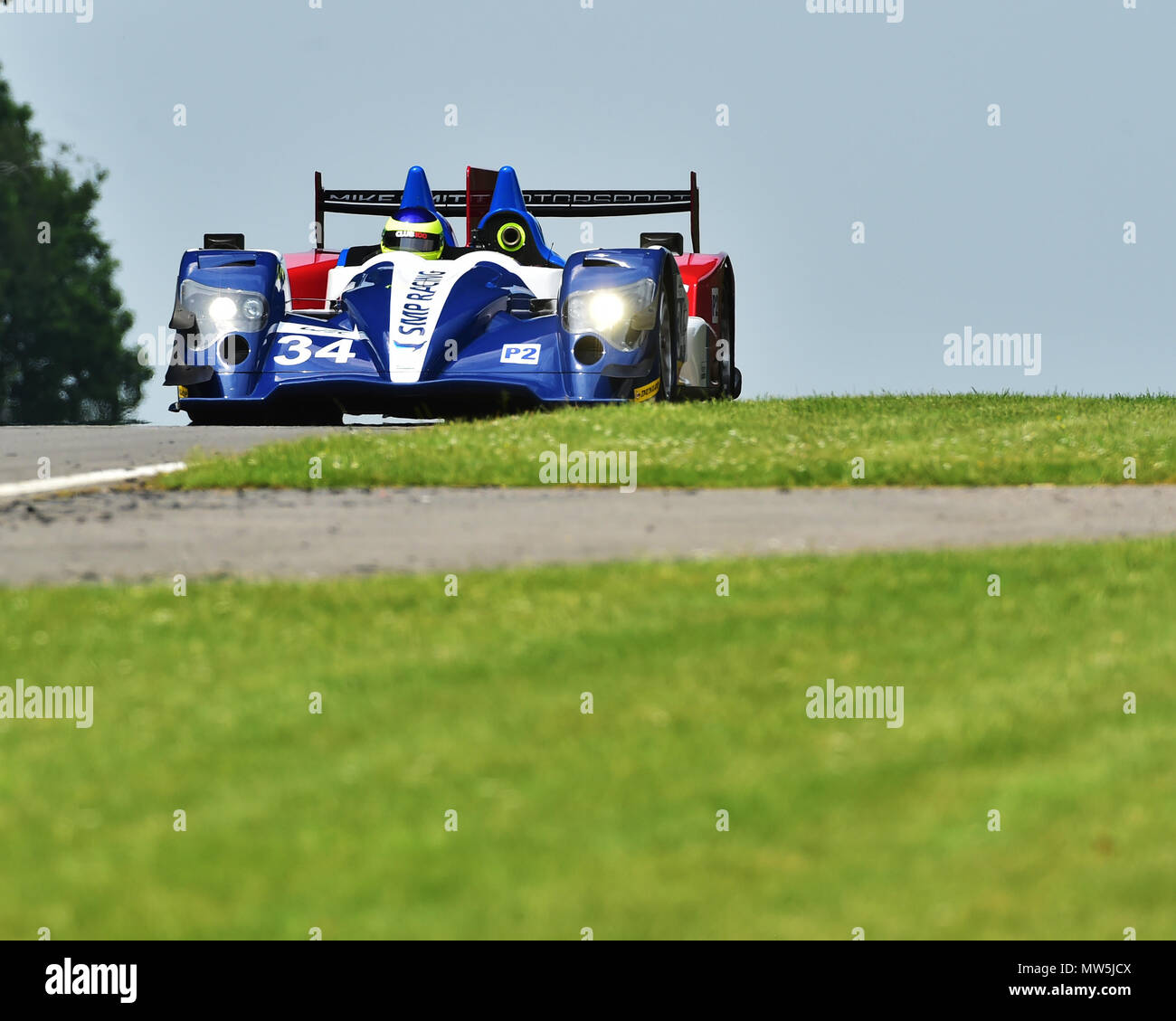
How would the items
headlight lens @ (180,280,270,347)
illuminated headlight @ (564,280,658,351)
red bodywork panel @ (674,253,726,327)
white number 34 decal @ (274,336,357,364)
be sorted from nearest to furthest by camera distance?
illuminated headlight @ (564,280,658,351) < white number 34 decal @ (274,336,357,364) < headlight lens @ (180,280,270,347) < red bodywork panel @ (674,253,726,327)

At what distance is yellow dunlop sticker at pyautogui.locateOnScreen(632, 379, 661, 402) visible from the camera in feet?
57.2

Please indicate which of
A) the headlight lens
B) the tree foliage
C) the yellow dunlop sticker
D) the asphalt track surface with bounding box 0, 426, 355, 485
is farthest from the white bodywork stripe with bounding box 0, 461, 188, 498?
the tree foliage

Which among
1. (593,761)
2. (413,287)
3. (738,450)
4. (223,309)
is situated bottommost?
(593,761)

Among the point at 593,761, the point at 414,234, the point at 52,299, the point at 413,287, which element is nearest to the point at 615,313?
the point at 413,287

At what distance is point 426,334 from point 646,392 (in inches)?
88.5

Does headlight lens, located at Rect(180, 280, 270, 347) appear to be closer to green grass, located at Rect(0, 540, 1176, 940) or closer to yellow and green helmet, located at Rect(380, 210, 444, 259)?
yellow and green helmet, located at Rect(380, 210, 444, 259)

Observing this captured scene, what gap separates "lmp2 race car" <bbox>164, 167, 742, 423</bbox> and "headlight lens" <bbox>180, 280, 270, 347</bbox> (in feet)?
0.04

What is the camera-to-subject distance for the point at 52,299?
4909 cm

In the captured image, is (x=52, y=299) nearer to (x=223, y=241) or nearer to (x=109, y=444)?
(x=223, y=241)

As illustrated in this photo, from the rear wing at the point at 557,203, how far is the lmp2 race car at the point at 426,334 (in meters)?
3.11
